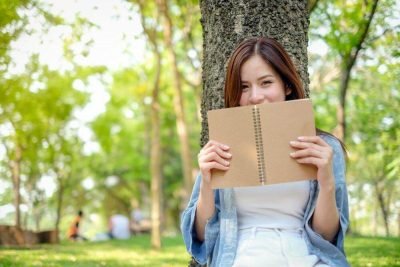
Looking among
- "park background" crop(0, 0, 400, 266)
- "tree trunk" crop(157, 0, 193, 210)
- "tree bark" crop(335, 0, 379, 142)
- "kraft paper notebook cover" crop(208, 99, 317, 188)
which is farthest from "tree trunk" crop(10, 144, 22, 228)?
"kraft paper notebook cover" crop(208, 99, 317, 188)

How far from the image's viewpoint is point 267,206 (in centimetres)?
205

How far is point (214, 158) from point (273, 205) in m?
0.34

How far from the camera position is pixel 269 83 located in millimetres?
2090

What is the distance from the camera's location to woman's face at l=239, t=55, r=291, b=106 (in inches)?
81.7

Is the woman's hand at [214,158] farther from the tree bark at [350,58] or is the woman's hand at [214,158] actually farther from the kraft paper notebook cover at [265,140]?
the tree bark at [350,58]

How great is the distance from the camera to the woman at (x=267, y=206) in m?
1.92

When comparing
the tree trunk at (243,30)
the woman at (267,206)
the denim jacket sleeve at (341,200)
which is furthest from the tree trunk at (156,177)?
the denim jacket sleeve at (341,200)

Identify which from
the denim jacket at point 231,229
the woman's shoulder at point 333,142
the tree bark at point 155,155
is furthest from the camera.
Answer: the tree bark at point 155,155

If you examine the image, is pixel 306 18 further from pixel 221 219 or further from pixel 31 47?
pixel 31 47

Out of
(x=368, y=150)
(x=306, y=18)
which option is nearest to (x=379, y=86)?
(x=368, y=150)

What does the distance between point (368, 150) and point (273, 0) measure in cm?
1135

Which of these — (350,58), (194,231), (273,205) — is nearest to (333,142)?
(273,205)

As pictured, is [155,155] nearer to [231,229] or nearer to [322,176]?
[231,229]

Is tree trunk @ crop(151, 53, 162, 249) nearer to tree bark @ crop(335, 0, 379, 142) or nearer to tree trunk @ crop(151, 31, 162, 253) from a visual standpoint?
tree trunk @ crop(151, 31, 162, 253)
